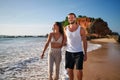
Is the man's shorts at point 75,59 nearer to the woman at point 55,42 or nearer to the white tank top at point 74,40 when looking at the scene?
the white tank top at point 74,40

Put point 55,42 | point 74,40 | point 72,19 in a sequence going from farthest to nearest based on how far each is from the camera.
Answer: point 55,42
point 72,19
point 74,40

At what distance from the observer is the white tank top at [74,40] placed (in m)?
4.71

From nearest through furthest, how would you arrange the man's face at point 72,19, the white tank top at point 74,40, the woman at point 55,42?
the white tank top at point 74,40 < the man's face at point 72,19 < the woman at point 55,42

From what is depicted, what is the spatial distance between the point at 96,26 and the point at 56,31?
65.4 m

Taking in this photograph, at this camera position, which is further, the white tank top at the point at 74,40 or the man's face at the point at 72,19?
the man's face at the point at 72,19

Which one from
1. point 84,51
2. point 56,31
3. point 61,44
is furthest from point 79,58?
point 56,31

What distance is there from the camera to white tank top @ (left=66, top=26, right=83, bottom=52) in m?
4.71

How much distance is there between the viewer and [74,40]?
4746mm

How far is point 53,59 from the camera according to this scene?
5.08 m

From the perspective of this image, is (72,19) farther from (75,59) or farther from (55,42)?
(75,59)

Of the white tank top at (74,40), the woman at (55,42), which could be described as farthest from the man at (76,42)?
the woman at (55,42)

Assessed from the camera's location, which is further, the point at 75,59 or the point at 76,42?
the point at 75,59

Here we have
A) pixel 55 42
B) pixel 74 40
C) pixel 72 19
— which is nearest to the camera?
pixel 74 40

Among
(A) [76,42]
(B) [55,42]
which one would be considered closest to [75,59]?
(A) [76,42]
